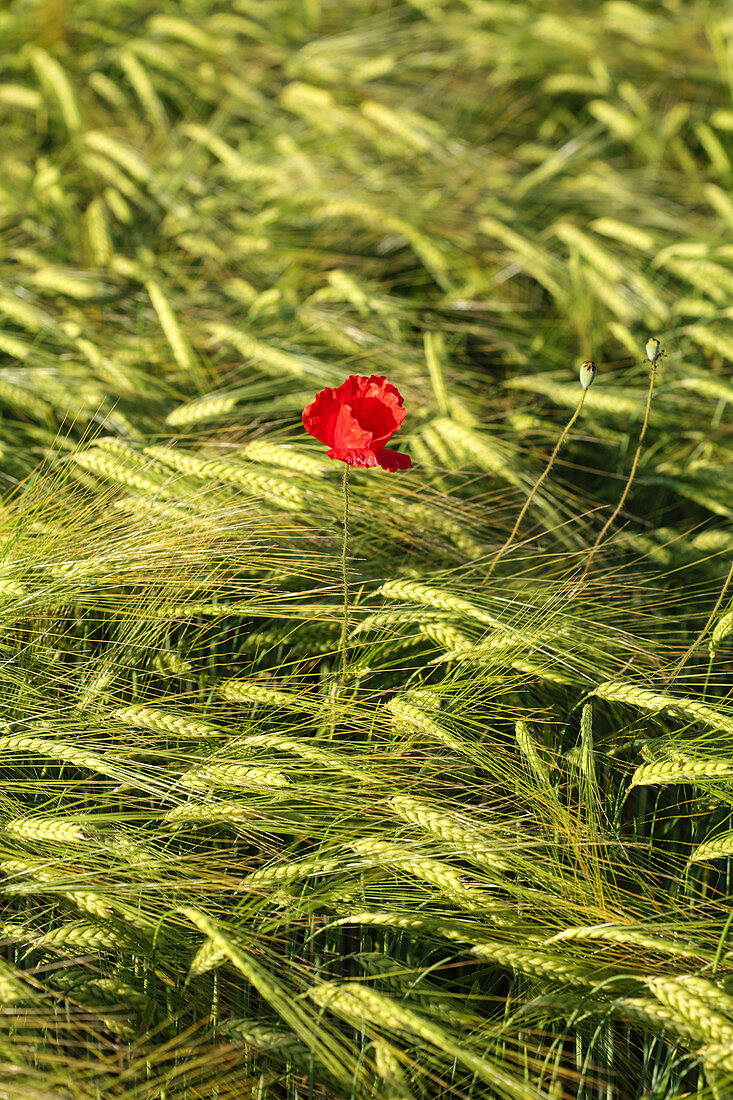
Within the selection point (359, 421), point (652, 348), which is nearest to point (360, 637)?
point (359, 421)

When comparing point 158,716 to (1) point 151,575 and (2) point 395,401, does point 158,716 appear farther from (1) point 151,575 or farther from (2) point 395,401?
(2) point 395,401

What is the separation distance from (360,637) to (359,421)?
1.06 feet

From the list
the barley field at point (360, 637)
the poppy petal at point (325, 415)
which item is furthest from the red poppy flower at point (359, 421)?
the barley field at point (360, 637)

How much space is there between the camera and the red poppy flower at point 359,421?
979 millimetres

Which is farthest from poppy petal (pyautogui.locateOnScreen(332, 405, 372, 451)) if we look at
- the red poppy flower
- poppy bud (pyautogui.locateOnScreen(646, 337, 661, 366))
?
poppy bud (pyautogui.locateOnScreen(646, 337, 661, 366))

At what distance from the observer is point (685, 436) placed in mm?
1682

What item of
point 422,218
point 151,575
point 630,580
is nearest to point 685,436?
point 630,580

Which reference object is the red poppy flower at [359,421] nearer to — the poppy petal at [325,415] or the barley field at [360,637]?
the poppy petal at [325,415]

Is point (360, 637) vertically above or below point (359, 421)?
below

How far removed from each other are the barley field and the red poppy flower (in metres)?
0.21

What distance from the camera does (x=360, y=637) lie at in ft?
3.99

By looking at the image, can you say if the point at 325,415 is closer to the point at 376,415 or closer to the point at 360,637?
the point at 376,415

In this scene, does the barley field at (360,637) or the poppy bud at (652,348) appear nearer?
the barley field at (360,637)

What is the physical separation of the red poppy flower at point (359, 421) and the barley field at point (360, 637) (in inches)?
8.3
